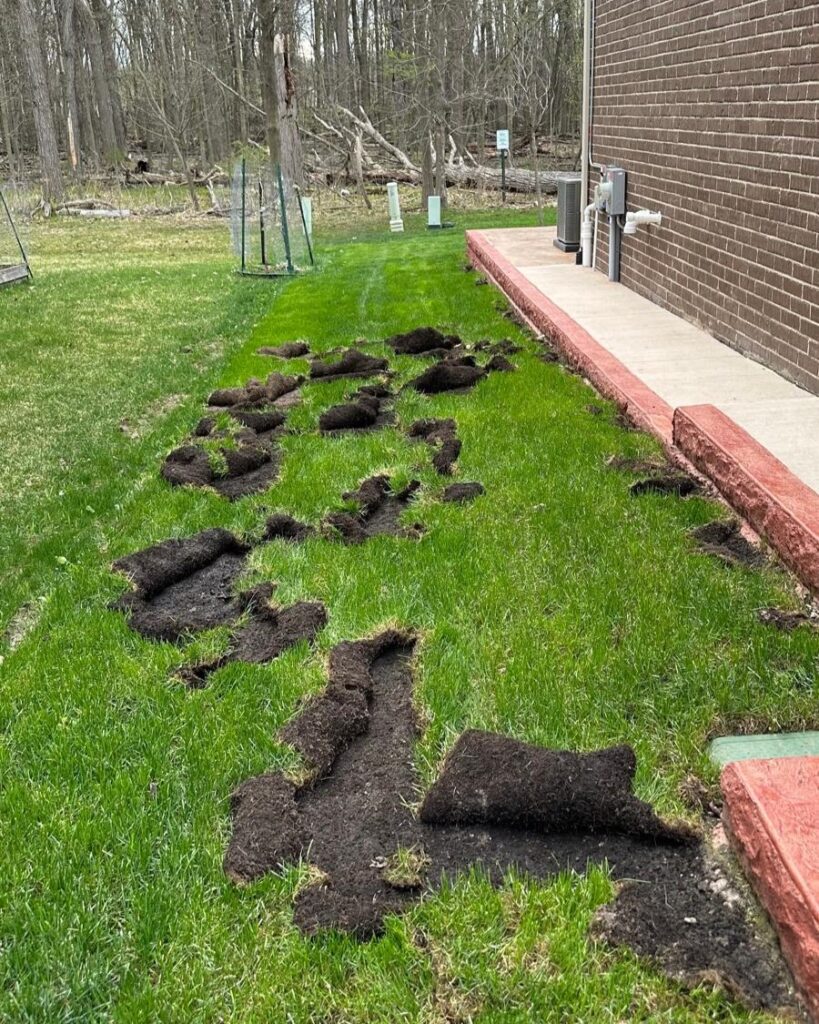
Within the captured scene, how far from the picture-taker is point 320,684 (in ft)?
9.63

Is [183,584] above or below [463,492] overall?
below

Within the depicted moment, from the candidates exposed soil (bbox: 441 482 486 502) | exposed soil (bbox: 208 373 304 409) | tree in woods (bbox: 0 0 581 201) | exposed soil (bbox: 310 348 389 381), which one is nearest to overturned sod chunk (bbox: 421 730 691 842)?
exposed soil (bbox: 441 482 486 502)

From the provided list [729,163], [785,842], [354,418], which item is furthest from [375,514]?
[729,163]

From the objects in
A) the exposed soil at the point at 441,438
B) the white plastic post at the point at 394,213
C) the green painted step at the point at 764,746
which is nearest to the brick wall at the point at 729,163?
the exposed soil at the point at 441,438

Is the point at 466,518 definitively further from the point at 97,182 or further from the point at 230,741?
the point at 97,182

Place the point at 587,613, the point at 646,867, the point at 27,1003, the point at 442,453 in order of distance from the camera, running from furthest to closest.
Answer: the point at 442,453 → the point at 587,613 → the point at 646,867 → the point at 27,1003

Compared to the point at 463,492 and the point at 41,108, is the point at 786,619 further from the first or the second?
the point at 41,108

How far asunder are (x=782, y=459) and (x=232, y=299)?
8195 millimetres

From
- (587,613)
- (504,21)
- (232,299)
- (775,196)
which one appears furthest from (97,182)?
(587,613)

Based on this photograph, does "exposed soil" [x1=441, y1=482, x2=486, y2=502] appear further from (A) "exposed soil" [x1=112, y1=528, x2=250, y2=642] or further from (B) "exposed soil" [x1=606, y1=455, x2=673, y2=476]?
(A) "exposed soil" [x1=112, y1=528, x2=250, y2=642]

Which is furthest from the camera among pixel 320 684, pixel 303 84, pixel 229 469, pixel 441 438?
pixel 303 84

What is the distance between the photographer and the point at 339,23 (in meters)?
27.8

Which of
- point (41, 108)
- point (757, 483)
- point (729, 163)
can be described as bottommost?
point (757, 483)

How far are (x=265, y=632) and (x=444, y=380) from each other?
3212 millimetres
